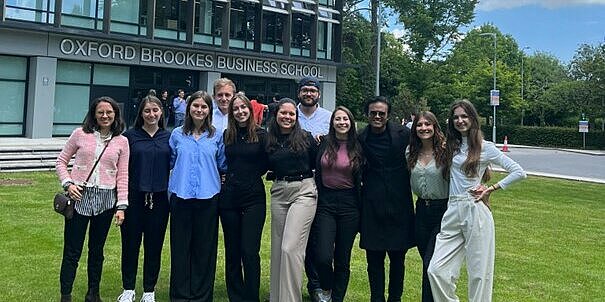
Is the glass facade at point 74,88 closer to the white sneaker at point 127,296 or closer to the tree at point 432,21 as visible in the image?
the white sneaker at point 127,296

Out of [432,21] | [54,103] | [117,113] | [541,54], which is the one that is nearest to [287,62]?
[54,103]

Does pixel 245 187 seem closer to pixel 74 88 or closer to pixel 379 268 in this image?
pixel 379 268

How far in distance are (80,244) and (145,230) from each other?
1.94ft

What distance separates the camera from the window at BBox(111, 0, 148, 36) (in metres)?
27.4

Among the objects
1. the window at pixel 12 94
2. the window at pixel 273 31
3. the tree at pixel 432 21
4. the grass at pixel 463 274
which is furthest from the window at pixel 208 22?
the tree at pixel 432 21

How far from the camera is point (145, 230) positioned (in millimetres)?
5477

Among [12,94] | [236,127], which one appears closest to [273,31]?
[12,94]

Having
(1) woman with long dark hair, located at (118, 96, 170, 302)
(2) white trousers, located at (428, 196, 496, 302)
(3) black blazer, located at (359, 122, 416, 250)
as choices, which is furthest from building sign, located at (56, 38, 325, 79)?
(2) white trousers, located at (428, 196, 496, 302)

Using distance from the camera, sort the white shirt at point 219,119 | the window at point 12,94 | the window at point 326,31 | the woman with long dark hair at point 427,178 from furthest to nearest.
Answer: the window at point 326,31
the window at point 12,94
the white shirt at point 219,119
the woman with long dark hair at point 427,178

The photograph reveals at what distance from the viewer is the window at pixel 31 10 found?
2391cm

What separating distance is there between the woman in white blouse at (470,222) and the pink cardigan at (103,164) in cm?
287

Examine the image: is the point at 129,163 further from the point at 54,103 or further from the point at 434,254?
the point at 54,103

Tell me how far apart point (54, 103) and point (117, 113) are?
74.1ft

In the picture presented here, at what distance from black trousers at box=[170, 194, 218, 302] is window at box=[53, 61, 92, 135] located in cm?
2299
